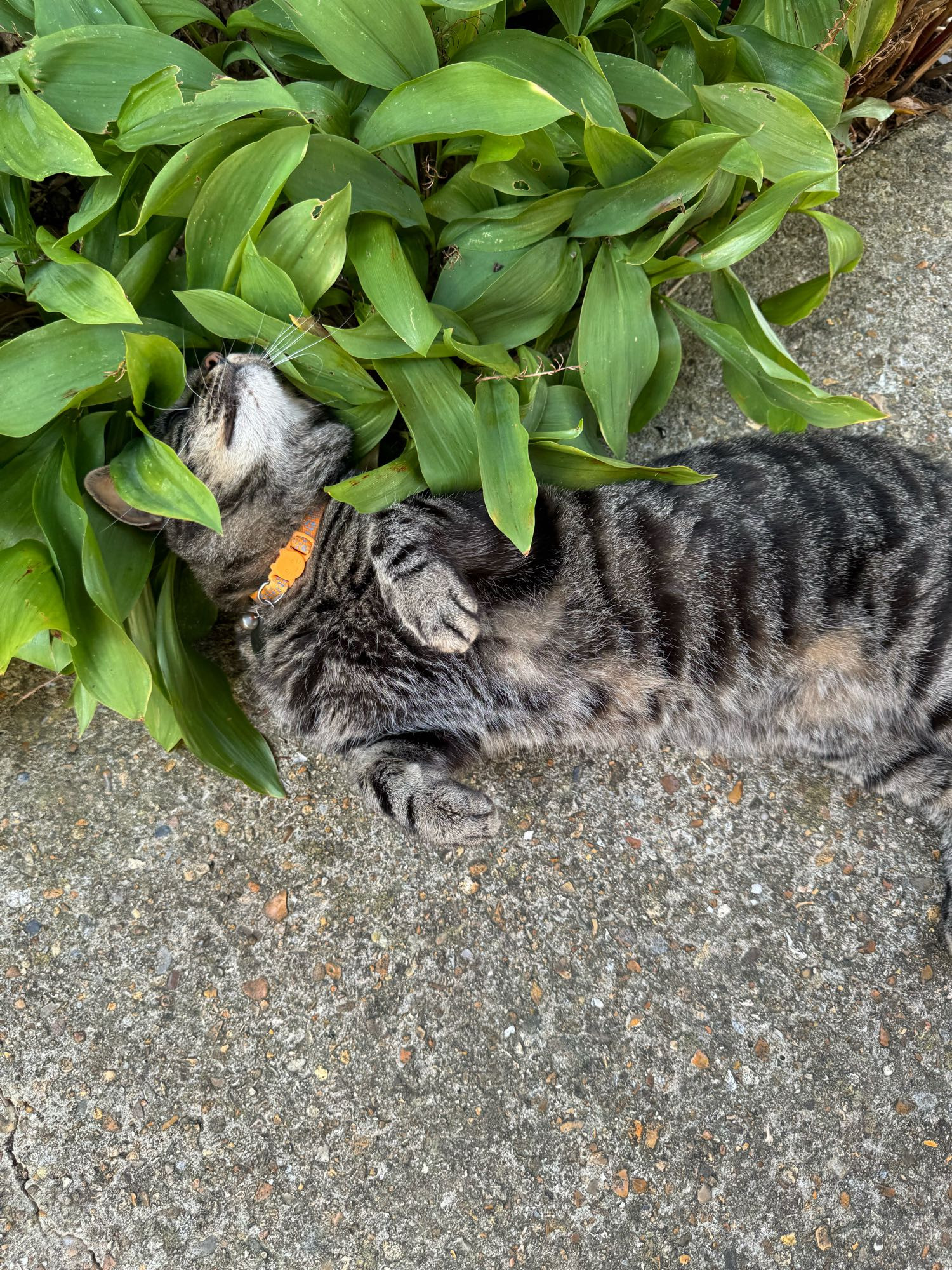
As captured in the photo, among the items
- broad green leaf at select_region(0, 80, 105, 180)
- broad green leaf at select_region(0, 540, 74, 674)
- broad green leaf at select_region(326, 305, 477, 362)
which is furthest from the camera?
broad green leaf at select_region(326, 305, 477, 362)

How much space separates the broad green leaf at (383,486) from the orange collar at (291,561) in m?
0.12

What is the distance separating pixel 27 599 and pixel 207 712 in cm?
54

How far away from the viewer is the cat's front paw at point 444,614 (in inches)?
69.4

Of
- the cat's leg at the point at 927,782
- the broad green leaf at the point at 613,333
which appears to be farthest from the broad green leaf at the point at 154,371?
the cat's leg at the point at 927,782

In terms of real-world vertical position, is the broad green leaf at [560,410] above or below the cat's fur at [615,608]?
above

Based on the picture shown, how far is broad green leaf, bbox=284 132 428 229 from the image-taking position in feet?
5.41

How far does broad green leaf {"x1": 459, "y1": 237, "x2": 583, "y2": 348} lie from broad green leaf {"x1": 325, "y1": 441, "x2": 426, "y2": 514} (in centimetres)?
31

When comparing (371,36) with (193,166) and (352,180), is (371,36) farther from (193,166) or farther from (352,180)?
(193,166)

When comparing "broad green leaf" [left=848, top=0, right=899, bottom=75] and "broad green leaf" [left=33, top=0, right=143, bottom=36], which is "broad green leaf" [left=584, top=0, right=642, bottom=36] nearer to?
"broad green leaf" [left=848, top=0, right=899, bottom=75]

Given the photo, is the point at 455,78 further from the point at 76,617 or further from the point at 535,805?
the point at 535,805

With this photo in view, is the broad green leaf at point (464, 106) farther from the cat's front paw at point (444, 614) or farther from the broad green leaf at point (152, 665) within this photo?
the broad green leaf at point (152, 665)

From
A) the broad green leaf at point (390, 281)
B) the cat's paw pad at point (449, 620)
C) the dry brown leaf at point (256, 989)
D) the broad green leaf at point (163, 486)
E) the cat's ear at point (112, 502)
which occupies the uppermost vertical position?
the broad green leaf at point (390, 281)

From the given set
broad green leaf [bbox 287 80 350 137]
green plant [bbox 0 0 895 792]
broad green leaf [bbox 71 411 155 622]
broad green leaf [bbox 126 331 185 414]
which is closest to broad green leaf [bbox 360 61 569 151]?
green plant [bbox 0 0 895 792]

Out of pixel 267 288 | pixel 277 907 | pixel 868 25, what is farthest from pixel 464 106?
pixel 277 907
